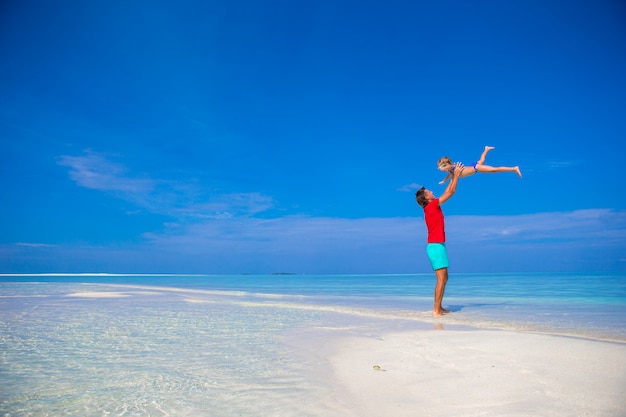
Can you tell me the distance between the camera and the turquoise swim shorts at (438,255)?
7633 mm

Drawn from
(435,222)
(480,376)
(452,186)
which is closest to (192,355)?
(480,376)

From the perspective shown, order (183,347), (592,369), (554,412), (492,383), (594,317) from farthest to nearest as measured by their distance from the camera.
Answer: (594,317) → (183,347) → (592,369) → (492,383) → (554,412)

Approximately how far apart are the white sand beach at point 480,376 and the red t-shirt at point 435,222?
2.86 meters

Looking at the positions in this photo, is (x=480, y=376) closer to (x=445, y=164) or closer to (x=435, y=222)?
(x=435, y=222)

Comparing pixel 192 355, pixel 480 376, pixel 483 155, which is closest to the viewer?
pixel 480 376

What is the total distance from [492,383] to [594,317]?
555 cm

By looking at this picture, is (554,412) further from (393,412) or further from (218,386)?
(218,386)

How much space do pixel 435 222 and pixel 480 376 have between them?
15.2 ft

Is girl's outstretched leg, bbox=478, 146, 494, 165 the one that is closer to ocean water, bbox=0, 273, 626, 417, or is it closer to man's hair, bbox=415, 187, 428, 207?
man's hair, bbox=415, 187, 428, 207

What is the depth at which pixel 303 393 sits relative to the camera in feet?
9.82

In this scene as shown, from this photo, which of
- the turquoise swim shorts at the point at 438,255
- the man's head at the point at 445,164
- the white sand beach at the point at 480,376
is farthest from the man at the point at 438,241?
the white sand beach at the point at 480,376

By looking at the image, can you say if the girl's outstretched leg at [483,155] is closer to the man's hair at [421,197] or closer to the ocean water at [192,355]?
the man's hair at [421,197]

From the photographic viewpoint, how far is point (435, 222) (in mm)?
7723

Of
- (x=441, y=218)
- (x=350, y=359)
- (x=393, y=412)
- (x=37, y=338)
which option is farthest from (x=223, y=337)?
(x=441, y=218)
